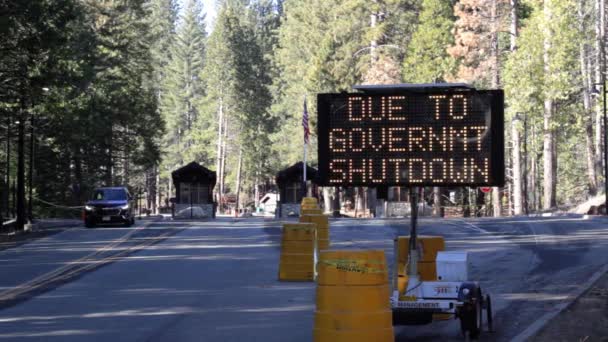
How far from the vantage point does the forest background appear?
1905 inches

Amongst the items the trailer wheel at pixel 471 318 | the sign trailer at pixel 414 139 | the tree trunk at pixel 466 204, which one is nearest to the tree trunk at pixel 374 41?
the tree trunk at pixel 466 204

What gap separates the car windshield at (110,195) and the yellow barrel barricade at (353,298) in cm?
3735

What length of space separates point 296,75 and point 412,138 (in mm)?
95736

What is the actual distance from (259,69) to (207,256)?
93444 mm

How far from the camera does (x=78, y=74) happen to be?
58531mm

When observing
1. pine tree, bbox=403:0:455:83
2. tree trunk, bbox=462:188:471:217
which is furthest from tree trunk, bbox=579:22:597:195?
pine tree, bbox=403:0:455:83

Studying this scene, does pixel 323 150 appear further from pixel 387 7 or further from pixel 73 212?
pixel 387 7

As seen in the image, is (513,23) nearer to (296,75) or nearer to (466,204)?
(466,204)

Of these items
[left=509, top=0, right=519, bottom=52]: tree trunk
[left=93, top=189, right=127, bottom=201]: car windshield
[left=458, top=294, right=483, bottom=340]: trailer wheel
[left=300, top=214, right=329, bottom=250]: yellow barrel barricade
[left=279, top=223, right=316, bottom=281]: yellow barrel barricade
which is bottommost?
[left=458, top=294, right=483, bottom=340]: trailer wheel

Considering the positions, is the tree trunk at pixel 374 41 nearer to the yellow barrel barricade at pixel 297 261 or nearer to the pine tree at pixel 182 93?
the pine tree at pixel 182 93

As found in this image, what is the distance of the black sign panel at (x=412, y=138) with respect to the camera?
1384 centimetres

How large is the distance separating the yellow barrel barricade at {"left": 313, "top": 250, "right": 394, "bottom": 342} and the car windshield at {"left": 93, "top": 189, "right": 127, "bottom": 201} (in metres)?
37.4

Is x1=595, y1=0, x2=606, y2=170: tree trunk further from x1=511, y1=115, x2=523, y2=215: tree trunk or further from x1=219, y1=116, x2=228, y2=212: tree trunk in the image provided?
x1=219, y1=116, x2=228, y2=212: tree trunk

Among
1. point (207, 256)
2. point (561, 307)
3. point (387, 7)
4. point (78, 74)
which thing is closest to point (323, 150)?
point (561, 307)
